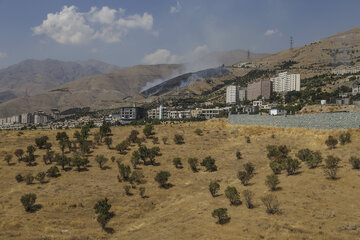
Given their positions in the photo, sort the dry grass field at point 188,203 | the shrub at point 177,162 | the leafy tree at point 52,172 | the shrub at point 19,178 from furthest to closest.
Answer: the shrub at point 177,162, the leafy tree at point 52,172, the shrub at point 19,178, the dry grass field at point 188,203

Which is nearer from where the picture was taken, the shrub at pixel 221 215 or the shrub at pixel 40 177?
the shrub at pixel 221 215

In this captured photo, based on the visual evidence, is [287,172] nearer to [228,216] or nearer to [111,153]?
[228,216]

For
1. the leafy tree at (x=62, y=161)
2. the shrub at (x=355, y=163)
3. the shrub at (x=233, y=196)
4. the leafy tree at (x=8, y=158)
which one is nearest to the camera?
the shrub at (x=233, y=196)

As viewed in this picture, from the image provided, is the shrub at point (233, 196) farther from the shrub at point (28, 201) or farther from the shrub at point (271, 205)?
the shrub at point (28, 201)

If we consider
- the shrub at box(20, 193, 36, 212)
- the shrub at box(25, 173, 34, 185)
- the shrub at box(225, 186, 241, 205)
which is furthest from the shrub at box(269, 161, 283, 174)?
the shrub at box(25, 173, 34, 185)

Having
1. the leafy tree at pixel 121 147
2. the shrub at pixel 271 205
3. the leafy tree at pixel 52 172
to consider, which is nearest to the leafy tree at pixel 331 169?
the shrub at pixel 271 205

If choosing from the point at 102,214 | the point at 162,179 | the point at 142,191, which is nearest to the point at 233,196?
the point at 142,191

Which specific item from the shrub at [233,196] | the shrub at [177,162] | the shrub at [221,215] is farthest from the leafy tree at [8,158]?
the shrub at [221,215]

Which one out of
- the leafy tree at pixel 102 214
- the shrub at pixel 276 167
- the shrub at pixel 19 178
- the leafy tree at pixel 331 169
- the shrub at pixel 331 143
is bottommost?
the leafy tree at pixel 102 214

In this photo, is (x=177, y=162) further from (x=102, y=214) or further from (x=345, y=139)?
(x=345, y=139)

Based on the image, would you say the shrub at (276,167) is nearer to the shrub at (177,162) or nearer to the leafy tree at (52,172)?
the shrub at (177,162)

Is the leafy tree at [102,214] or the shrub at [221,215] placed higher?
the shrub at [221,215]
